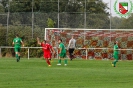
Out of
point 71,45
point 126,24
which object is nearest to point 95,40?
point 71,45

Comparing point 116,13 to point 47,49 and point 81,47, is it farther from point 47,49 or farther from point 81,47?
point 47,49

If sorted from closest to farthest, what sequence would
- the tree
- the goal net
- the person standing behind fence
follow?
the person standing behind fence, the goal net, the tree

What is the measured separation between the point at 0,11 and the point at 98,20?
10916mm

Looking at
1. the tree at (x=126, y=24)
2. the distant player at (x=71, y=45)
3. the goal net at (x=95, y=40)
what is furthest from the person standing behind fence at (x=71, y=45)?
the tree at (x=126, y=24)

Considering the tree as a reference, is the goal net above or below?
below

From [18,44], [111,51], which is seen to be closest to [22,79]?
[18,44]

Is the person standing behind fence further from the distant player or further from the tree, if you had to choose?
the tree

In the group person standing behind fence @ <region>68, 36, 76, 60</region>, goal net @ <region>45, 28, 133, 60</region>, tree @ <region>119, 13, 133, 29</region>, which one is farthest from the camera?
tree @ <region>119, 13, 133, 29</region>

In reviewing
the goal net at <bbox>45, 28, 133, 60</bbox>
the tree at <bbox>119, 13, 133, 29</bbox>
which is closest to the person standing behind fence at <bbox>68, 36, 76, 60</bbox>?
the goal net at <bbox>45, 28, 133, 60</bbox>

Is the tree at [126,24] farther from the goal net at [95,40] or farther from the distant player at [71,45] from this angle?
the distant player at [71,45]

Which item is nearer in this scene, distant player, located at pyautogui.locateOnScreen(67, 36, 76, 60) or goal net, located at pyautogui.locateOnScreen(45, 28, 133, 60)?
distant player, located at pyautogui.locateOnScreen(67, 36, 76, 60)

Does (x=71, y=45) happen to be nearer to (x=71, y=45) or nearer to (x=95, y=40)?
(x=71, y=45)

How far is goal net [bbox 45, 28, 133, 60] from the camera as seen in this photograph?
146 ft

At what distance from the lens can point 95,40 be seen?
148ft
